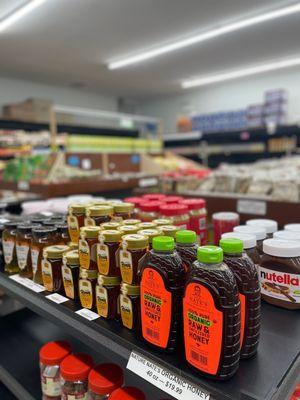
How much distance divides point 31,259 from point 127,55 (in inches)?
210

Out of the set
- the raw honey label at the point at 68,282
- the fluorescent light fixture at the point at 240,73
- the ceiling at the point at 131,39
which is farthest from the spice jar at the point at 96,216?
the fluorescent light fixture at the point at 240,73

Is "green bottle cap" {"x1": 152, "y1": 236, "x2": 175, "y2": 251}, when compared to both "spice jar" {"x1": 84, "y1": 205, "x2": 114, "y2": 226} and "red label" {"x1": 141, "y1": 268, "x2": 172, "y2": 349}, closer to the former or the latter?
"red label" {"x1": 141, "y1": 268, "x2": 172, "y2": 349}

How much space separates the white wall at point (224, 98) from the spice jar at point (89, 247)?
6135 millimetres

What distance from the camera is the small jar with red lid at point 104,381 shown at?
1.10 meters

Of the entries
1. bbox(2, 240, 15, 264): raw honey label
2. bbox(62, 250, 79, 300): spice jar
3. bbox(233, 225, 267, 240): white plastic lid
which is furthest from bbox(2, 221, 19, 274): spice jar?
bbox(233, 225, 267, 240): white plastic lid

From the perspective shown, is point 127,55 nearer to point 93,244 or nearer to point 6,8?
point 6,8

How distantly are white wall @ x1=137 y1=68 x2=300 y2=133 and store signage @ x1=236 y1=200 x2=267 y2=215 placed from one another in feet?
16.0

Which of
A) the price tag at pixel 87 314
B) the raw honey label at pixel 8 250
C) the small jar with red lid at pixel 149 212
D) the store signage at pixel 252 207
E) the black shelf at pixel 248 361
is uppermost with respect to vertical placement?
the small jar with red lid at pixel 149 212

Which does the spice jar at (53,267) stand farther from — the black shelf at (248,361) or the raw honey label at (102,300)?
the raw honey label at (102,300)

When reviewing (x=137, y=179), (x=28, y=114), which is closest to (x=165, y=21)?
(x=137, y=179)

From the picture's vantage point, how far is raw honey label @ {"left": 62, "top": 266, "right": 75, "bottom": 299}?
1.03 m

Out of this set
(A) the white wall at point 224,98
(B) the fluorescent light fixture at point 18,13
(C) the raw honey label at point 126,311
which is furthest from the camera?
(A) the white wall at point 224,98

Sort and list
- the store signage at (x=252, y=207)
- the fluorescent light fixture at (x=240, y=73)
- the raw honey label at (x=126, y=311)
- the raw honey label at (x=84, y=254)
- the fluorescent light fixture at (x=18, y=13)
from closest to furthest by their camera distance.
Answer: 1. the raw honey label at (x=126, y=311)
2. the raw honey label at (x=84, y=254)
3. the store signage at (x=252, y=207)
4. the fluorescent light fixture at (x=18, y=13)
5. the fluorescent light fixture at (x=240, y=73)

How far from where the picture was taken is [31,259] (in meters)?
1.23
